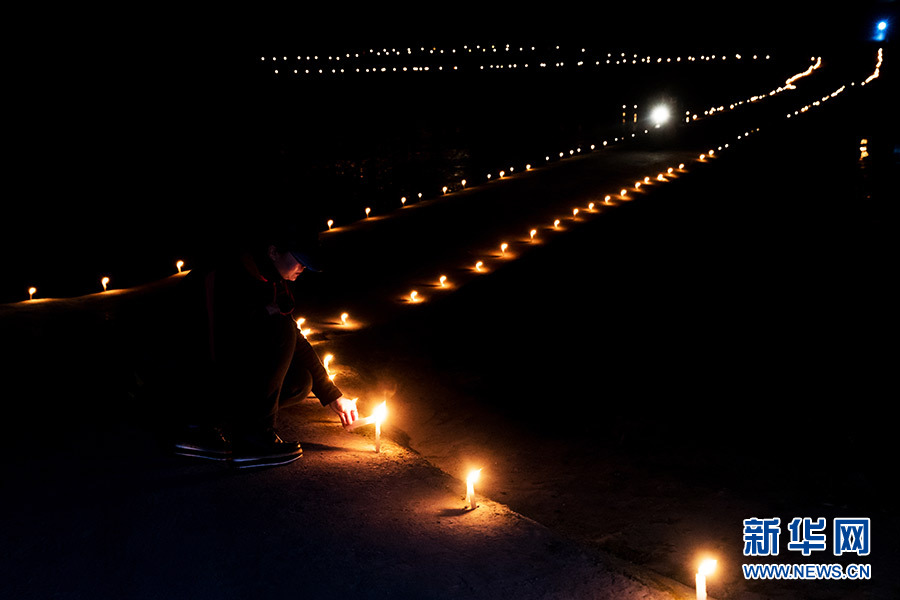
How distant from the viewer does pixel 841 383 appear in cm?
528

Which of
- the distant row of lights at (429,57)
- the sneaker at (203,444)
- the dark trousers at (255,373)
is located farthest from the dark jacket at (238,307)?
the distant row of lights at (429,57)

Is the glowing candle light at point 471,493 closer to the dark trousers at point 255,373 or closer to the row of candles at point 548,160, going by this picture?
the dark trousers at point 255,373

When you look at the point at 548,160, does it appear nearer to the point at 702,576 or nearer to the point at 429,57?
the point at 429,57

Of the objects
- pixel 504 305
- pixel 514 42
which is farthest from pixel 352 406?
pixel 514 42

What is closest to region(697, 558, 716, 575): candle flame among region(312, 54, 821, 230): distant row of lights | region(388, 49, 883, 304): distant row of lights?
region(388, 49, 883, 304): distant row of lights

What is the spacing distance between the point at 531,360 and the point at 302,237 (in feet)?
8.62

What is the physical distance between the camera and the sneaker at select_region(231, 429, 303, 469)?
3.41 meters

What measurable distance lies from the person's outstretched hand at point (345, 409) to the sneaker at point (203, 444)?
24.3 inches

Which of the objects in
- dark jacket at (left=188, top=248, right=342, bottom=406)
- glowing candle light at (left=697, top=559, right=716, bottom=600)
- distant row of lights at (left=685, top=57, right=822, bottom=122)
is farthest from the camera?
distant row of lights at (left=685, top=57, right=822, bottom=122)

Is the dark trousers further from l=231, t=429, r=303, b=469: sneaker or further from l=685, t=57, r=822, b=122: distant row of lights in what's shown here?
l=685, t=57, r=822, b=122: distant row of lights

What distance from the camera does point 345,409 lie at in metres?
3.89

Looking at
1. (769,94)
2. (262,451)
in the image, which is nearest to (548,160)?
(262,451)

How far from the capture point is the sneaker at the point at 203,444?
346 centimetres

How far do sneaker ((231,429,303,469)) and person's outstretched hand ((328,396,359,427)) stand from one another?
379 mm
